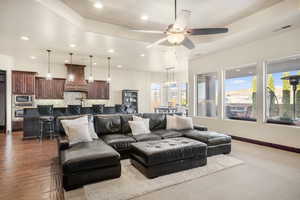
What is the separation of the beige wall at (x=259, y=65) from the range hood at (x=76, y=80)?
5.60 m

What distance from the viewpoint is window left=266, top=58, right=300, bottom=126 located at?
412cm

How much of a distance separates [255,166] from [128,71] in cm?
794

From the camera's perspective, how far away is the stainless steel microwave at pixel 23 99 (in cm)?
654

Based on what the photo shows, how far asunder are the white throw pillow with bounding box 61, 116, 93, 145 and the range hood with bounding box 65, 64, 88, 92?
4.47m

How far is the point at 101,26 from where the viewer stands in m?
4.05

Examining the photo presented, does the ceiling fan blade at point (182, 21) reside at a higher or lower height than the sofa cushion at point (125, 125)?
higher

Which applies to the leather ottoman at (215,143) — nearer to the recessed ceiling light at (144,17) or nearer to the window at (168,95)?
the recessed ceiling light at (144,17)

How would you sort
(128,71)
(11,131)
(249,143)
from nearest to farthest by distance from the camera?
(249,143) → (11,131) → (128,71)

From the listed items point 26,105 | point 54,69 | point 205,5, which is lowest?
point 26,105

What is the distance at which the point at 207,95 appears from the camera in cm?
661

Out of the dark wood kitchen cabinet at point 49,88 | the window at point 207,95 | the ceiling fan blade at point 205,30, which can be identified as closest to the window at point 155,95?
the window at point 207,95

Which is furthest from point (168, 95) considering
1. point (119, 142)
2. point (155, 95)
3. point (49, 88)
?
point (119, 142)

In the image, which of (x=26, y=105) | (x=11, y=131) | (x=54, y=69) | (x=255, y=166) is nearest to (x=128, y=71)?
(x=54, y=69)

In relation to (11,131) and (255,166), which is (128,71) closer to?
(11,131)
